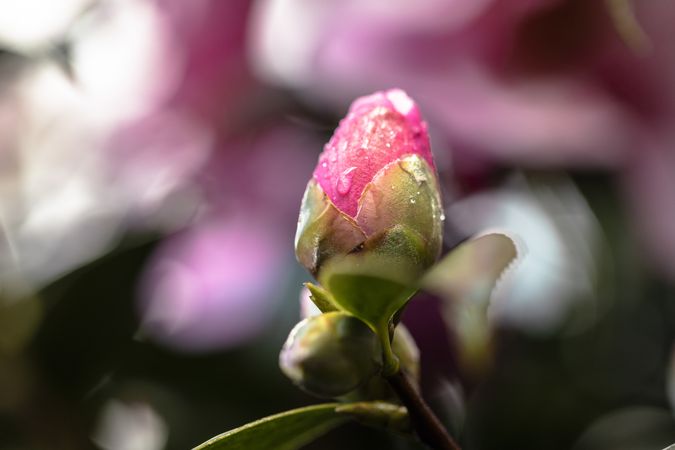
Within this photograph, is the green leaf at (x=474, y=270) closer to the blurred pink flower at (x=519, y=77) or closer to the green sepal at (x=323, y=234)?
the green sepal at (x=323, y=234)

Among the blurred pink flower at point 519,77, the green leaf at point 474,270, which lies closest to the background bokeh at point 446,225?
the blurred pink flower at point 519,77

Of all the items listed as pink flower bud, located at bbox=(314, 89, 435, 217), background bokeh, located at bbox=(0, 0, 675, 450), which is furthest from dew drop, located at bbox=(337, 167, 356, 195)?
background bokeh, located at bbox=(0, 0, 675, 450)

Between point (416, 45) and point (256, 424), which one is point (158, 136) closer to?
point (416, 45)

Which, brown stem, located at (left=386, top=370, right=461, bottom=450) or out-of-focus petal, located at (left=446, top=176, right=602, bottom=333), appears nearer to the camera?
brown stem, located at (left=386, top=370, right=461, bottom=450)

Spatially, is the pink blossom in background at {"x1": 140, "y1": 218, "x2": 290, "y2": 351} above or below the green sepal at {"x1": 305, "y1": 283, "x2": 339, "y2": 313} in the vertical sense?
below

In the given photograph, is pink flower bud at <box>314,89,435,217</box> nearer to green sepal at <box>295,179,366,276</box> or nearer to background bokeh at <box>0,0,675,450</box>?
green sepal at <box>295,179,366,276</box>

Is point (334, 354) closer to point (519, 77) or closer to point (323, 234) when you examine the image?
point (323, 234)
